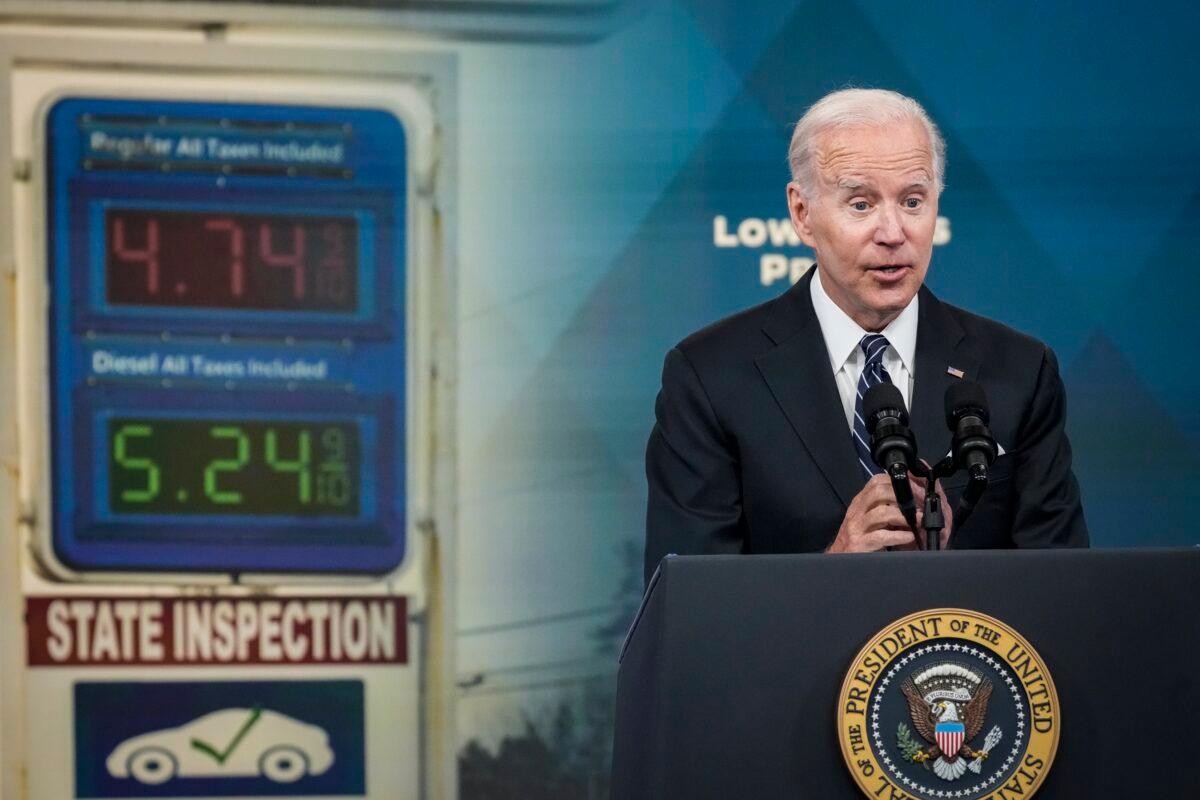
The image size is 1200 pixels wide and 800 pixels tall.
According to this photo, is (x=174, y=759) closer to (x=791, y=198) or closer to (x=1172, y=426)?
(x=791, y=198)

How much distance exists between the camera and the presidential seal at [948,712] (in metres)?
1.41

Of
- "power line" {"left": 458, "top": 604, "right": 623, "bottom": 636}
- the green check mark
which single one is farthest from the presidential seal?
the green check mark

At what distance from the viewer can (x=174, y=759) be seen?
3.53 meters

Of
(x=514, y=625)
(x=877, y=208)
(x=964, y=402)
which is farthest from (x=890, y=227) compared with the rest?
(x=514, y=625)

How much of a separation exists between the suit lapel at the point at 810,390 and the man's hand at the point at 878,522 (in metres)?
0.23

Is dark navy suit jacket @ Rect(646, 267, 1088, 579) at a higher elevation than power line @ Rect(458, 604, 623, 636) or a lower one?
higher

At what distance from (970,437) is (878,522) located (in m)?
0.17

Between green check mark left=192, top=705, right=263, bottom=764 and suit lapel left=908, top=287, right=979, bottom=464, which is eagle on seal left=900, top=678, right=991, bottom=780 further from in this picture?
green check mark left=192, top=705, right=263, bottom=764

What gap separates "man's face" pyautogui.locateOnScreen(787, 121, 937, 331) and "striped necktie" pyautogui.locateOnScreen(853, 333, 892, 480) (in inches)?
1.9

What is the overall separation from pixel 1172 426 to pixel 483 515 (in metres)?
1.59

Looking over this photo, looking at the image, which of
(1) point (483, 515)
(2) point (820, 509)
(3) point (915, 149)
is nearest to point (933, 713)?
(2) point (820, 509)

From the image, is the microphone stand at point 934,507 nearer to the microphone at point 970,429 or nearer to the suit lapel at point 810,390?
the microphone at point 970,429

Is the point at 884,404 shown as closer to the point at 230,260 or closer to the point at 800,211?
the point at 800,211

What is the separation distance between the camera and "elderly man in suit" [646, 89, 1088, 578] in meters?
1.99
